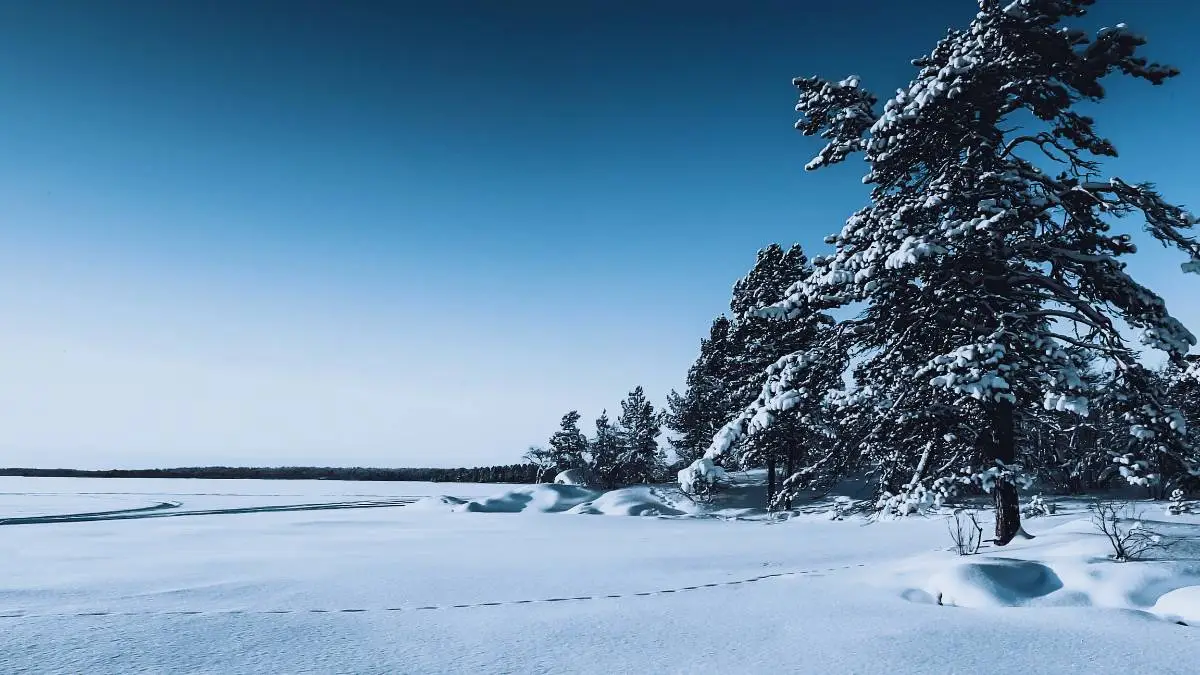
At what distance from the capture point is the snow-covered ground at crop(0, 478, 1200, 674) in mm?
3980

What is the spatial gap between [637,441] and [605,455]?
3363 mm

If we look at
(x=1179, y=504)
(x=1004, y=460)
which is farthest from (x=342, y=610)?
(x=1179, y=504)

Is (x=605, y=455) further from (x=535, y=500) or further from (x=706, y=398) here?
(x=535, y=500)

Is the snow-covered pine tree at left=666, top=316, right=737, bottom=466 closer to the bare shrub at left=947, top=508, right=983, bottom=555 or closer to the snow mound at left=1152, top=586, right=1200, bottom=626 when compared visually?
the bare shrub at left=947, top=508, right=983, bottom=555

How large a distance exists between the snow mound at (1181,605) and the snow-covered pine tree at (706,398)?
A: 90.9ft

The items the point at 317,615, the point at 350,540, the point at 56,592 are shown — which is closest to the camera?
the point at 317,615

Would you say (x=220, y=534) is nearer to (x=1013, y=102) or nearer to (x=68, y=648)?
(x=68, y=648)

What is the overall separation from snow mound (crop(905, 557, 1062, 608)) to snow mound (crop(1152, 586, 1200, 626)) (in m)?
0.75

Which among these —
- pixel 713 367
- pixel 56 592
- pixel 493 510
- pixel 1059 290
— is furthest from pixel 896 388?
pixel 713 367

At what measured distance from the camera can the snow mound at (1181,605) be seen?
4723 mm

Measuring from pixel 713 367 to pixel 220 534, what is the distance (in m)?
27.7

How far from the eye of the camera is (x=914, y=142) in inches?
398

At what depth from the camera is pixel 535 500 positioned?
29016 millimetres

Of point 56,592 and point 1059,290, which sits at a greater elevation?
point 1059,290
